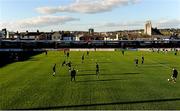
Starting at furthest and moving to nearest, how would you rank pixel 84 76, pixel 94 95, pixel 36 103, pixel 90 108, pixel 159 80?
1. pixel 84 76
2. pixel 159 80
3. pixel 94 95
4. pixel 36 103
5. pixel 90 108

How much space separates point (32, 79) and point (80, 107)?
18199 mm

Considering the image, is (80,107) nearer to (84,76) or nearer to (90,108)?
(90,108)

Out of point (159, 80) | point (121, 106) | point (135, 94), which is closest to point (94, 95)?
point (135, 94)

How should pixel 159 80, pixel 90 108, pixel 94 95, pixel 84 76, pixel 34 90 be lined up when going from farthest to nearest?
1. pixel 84 76
2. pixel 159 80
3. pixel 34 90
4. pixel 94 95
5. pixel 90 108

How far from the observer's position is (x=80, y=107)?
28.2m

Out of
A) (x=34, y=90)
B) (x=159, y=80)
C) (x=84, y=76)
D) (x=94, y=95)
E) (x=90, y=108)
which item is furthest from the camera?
(x=84, y=76)

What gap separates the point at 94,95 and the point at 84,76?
47.3ft

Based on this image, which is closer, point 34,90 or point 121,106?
point 121,106

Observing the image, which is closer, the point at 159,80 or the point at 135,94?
the point at 135,94

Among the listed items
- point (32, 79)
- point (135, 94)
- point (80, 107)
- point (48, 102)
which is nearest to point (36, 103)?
point (48, 102)

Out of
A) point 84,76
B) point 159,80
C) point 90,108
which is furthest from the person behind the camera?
point 84,76

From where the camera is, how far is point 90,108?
27.8 m

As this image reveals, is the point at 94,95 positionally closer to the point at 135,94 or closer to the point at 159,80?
the point at 135,94

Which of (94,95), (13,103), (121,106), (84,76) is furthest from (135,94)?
(84,76)
